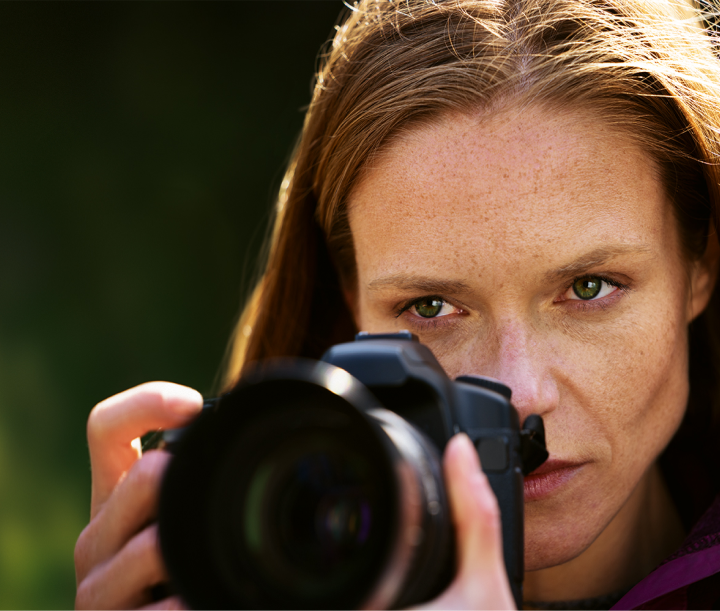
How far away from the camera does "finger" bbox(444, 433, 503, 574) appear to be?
47cm

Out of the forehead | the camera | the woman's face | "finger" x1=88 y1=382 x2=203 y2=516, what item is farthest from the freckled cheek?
"finger" x1=88 y1=382 x2=203 y2=516

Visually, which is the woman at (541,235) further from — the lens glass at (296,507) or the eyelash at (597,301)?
the lens glass at (296,507)

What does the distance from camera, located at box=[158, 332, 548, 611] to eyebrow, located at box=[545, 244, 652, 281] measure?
277 mm

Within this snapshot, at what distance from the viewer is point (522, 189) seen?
732mm

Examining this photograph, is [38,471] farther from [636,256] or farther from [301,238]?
[636,256]

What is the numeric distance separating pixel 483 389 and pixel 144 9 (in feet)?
5.32

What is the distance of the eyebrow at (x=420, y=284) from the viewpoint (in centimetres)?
77

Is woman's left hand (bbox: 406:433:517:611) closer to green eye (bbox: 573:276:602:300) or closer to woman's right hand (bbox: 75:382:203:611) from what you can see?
woman's right hand (bbox: 75:382:203:611)

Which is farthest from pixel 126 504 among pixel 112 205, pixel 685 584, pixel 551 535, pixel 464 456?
pixel 112 205

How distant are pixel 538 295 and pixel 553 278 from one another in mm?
26

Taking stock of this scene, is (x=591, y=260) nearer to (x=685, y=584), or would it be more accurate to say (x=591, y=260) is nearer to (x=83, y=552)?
(x=685, y=584)

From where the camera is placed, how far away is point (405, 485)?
45cm

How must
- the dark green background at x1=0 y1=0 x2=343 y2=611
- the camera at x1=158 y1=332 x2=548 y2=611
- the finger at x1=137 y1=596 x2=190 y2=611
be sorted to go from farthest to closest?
the dark green background at x1=0 y1=0 x2=343 y2=611 < the finger at x1=137 y1=596 x2=190 y2=611 < the camera at x1=158 y1=332 x2=548 y2=611

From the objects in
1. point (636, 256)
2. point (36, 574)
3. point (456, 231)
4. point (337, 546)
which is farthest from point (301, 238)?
point (36, 574)
